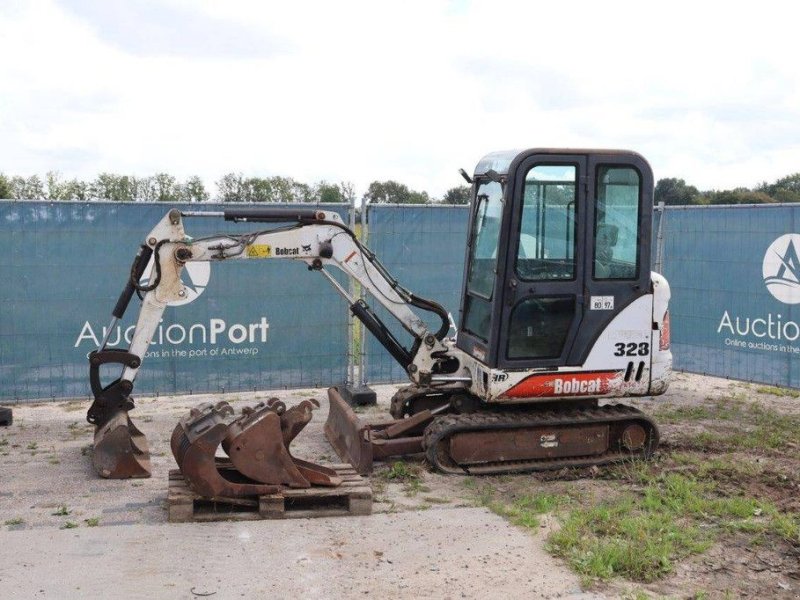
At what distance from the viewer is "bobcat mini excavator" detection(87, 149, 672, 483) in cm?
830

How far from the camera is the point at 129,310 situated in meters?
11.5

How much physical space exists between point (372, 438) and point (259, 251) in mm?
2078

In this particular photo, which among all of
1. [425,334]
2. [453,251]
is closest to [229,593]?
A: [425,334]

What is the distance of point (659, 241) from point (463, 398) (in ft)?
20.2

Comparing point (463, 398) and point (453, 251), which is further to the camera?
point (453, 251)

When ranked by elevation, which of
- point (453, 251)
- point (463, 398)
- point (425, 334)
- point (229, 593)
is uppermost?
point (453, 251)

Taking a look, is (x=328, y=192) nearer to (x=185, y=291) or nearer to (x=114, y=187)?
(x=114, y=187)

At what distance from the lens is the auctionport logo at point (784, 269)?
1207 cm

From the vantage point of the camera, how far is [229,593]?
5.74 meters

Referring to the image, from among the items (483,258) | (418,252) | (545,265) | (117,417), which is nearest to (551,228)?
(545,265)

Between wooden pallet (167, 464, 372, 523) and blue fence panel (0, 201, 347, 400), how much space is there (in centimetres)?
421

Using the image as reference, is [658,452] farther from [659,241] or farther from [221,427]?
[659,241]

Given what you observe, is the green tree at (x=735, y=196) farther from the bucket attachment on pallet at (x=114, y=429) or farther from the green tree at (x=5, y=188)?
the bucket attachment on pallet at (x=114, y=429)

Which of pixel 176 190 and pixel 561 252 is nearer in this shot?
pixel 561 252
